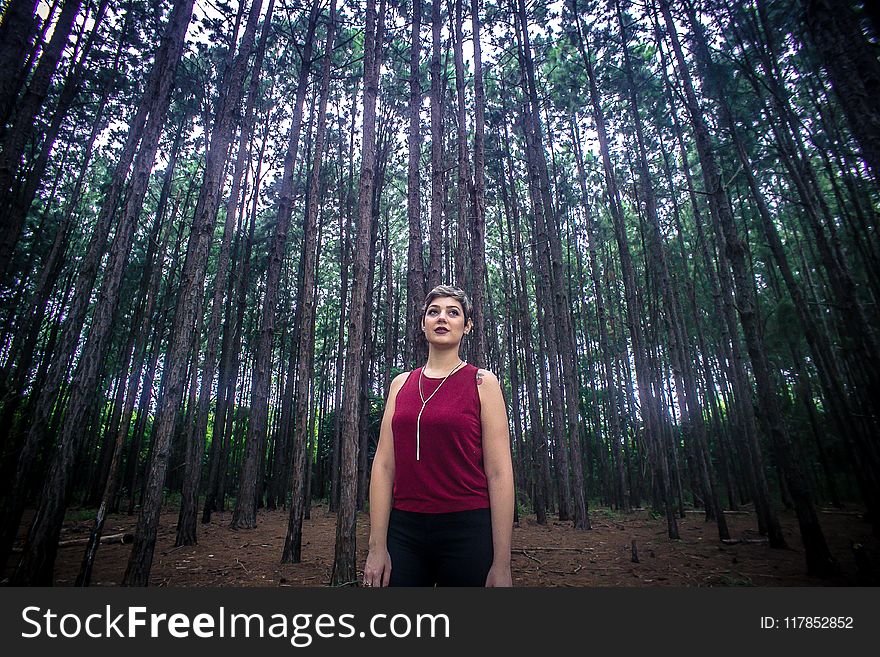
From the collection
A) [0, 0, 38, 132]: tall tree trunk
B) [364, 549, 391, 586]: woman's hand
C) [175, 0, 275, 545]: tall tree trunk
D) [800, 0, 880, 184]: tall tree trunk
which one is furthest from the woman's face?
[175, 0, 275, 545]: tall tree trunk

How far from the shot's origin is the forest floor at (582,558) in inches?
176

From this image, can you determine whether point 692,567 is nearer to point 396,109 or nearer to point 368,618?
point 368,618

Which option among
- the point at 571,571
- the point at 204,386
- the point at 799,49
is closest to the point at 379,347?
the point at 204,386

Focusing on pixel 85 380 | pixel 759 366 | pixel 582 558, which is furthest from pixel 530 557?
pixel 85 380

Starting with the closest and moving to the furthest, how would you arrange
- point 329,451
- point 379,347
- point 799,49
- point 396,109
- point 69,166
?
point 799,49 → point 69,166 → point 396,109 → point 379,347 → point 329,451

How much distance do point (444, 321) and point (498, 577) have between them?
1103 mm

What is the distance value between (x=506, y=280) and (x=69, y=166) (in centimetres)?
1332

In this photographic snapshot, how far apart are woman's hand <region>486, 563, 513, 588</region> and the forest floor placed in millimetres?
3613

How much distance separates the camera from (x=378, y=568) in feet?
5.18

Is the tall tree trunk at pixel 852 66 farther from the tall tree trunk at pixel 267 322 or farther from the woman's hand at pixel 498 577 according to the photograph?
the tall tree trunk at pixel 267 322

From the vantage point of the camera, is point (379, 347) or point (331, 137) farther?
point (379, 347)

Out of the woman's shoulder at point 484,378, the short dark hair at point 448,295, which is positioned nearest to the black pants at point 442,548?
the woman's shoulder at point 484,378

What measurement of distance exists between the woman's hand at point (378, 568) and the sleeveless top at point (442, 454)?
0.21m

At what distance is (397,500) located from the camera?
1.61 m
